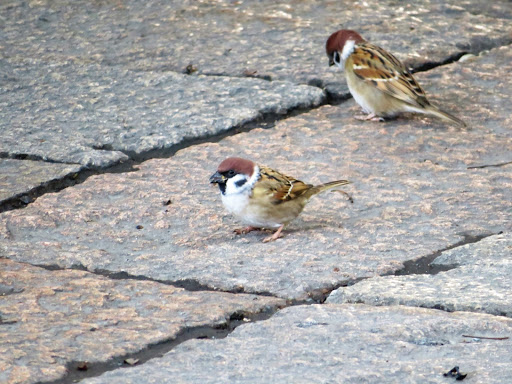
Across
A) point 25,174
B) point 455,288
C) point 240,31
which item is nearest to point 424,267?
point 455,288

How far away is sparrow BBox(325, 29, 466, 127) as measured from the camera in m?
4.86

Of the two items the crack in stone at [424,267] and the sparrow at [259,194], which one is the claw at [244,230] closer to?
the sparrow at [259,194]

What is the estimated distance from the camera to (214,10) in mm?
6297

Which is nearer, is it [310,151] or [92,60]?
[310,151]

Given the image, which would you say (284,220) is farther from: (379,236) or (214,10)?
(214,10)

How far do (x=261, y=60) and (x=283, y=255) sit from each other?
233 centimetres

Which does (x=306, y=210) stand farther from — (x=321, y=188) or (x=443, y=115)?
(x=443, y=115)

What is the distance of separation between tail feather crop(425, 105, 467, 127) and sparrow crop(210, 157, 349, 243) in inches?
45.0

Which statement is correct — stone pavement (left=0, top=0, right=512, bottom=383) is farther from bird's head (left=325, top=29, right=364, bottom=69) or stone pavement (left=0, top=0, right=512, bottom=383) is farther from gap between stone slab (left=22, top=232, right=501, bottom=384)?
bird's head (left=325, top=29, right=364, bottom=69)

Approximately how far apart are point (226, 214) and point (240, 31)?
2.39 m

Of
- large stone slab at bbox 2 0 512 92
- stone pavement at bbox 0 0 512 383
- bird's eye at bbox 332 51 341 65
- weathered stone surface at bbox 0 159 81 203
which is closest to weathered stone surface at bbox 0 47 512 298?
stone pavement at bbox 0 0 512 383

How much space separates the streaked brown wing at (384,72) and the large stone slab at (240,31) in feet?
0.79

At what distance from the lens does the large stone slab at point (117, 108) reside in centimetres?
427

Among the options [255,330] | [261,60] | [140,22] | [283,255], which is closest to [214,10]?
[140,22]
